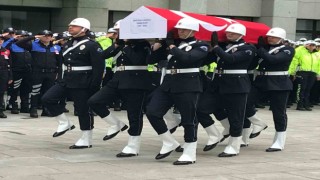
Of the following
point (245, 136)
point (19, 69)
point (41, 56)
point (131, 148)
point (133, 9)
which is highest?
point (133, 9)

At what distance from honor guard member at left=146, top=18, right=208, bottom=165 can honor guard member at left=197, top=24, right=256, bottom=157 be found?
774mm

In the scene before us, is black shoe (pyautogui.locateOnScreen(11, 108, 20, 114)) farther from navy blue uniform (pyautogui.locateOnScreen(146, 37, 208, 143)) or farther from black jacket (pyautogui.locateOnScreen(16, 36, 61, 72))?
navy blue uniform (pyautogui.locateOnScreen(146, 37, 208, 143))

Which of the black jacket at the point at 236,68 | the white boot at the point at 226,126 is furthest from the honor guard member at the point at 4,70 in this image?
the black jacket at the point at 236,68

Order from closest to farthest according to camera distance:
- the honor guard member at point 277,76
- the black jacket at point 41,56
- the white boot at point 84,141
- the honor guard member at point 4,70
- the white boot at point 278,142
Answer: the white boot at point 84,141 → the honor guard member at point 277,76 → the white boot at point 278,142 → the honor guard member at point 4,70 → the black jacket at point 41,56

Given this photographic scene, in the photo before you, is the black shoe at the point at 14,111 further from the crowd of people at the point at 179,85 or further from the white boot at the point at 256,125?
the white boot at the point at 256,125

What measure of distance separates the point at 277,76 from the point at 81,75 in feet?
10.3

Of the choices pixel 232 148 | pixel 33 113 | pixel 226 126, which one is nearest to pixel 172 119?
pixel 226 126

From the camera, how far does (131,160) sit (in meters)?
10.1

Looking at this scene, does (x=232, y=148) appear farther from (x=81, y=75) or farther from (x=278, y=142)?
(x=81, y=75)

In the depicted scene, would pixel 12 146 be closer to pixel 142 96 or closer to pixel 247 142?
pixel 142 96

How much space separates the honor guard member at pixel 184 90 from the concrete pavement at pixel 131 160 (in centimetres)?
37

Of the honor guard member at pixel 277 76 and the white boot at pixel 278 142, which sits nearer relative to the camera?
the honor guard member at pixel 277 76

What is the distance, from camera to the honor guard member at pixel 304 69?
66.2 ft

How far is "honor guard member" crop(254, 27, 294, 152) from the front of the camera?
11453 mm
